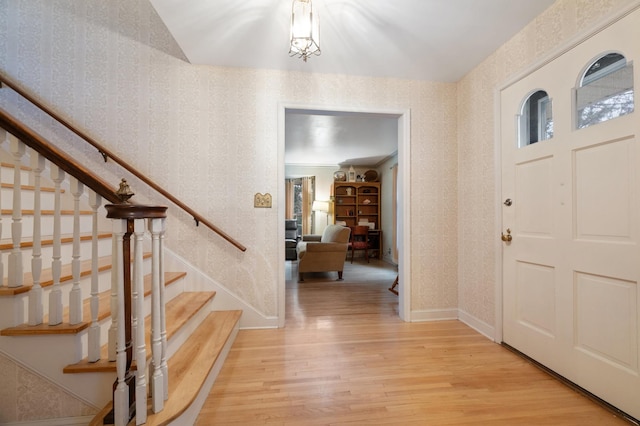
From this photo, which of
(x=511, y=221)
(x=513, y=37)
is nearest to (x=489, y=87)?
(x=513, y=37)

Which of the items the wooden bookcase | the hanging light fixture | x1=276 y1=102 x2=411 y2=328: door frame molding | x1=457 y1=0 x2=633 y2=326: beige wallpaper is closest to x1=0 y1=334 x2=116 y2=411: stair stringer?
x1=276 y1=102 x2=411 y2=328: door frame molding

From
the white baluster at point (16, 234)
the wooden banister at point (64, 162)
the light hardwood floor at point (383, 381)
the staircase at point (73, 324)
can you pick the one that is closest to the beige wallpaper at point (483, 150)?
the light hardwood floor at point (383, 381)

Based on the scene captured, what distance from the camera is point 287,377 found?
1.64 m

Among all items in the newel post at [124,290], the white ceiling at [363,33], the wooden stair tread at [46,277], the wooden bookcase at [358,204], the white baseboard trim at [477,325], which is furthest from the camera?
the wooden bookcase at [358,204]

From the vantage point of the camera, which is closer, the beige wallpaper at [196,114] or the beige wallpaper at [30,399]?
the beige wallpaper at [30,399]

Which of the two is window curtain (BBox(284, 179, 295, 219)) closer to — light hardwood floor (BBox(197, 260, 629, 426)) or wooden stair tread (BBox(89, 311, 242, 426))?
light hardwood floor (BBox(197, 260, 629, 426))

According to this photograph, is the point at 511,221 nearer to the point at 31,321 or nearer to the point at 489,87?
the point at 489,87

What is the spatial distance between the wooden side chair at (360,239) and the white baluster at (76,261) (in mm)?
5171

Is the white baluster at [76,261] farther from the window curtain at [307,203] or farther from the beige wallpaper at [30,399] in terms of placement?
the window curtain at [307,203]

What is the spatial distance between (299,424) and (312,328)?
1106mm

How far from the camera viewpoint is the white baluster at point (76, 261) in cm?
112

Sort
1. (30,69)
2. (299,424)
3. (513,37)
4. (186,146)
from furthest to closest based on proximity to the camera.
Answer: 1. (186,146)
2. (30,69)
3. (513,37)
4. (299,424)

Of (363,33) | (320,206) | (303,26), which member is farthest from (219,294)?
(320,206)

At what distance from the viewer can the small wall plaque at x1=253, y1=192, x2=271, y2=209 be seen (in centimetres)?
239
